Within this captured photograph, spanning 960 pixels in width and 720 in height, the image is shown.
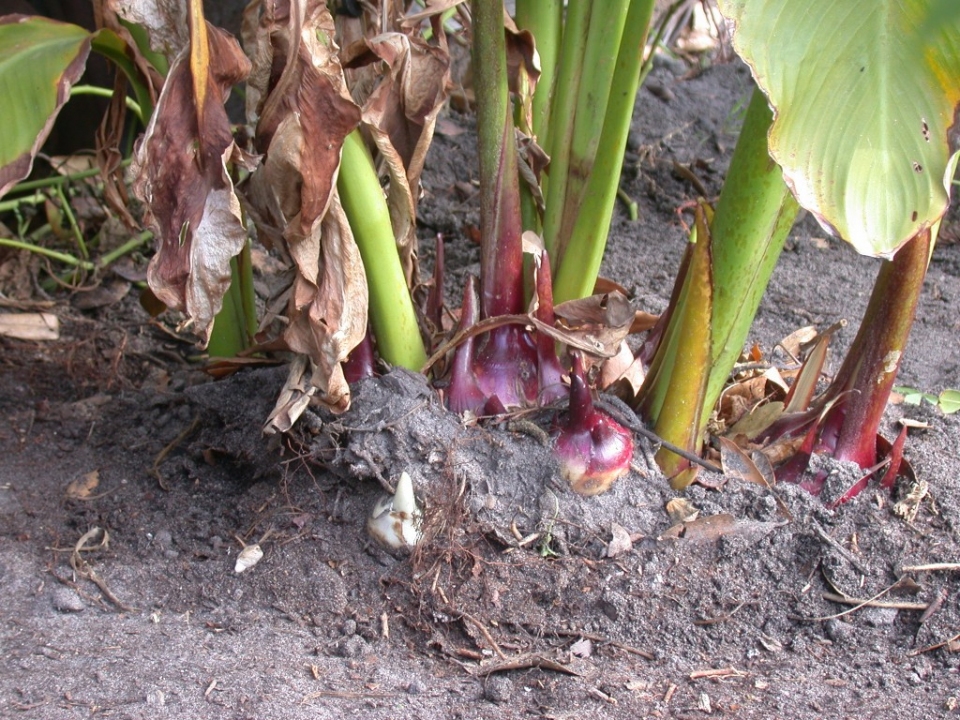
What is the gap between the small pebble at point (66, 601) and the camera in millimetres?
1001

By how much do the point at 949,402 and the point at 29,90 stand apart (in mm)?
1209

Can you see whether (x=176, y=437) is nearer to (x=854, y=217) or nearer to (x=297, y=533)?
(x=297, y=533)

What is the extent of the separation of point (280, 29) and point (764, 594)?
81cm

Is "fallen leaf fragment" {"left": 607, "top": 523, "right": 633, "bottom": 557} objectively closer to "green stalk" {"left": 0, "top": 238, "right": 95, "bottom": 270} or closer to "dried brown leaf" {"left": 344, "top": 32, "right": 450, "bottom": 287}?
"dried brown leaf" {"left": 344, "top": 32, "right": 450, "bottom": 287}

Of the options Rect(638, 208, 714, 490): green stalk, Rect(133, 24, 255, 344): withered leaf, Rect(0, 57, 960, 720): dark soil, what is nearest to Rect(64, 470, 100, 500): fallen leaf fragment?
Rect(0, 57, 960, 720): dark soil

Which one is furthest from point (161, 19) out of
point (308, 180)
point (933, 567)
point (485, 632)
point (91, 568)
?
point (933, 567)

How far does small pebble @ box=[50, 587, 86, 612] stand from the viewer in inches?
39.4

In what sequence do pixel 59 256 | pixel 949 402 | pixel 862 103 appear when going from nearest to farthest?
pixel 862 103 → pixel 949 402 → pixel 59 256

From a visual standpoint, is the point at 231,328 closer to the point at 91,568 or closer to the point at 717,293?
the point at 91,568

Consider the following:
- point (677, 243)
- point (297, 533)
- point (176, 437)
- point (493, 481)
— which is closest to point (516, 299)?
point (493, 481)

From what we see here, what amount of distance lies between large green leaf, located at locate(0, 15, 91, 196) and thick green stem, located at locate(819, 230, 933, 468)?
0.92m

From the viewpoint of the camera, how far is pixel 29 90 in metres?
0.97

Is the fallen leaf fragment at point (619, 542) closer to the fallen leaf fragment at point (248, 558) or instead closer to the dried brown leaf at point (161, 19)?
the fallen leaf fragment at point (248, 558)

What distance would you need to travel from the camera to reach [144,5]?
956mm
